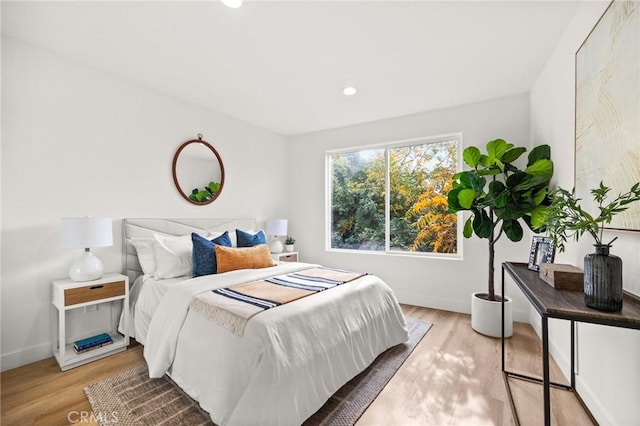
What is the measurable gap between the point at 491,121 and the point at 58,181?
451 cm

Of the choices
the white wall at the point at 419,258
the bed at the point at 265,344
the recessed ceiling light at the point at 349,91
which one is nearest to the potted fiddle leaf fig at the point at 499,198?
the white wall at the point at 419,258

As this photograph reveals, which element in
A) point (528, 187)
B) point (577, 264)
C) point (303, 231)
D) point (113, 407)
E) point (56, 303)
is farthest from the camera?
point (303, 231)

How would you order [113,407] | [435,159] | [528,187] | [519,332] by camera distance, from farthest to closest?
[435,159] → [519,332] → [528,187] → [113,407]

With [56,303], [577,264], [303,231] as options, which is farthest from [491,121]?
[56,303]

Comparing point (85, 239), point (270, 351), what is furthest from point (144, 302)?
point (270, 351)

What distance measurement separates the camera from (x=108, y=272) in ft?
9.11

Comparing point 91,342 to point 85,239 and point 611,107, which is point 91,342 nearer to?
point 85,239

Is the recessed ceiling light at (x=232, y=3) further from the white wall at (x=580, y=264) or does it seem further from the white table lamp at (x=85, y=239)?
the white wall at (x=580, y=264)

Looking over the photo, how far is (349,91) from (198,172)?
2.08 metres

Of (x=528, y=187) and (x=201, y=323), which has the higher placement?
(x=528, y=187)

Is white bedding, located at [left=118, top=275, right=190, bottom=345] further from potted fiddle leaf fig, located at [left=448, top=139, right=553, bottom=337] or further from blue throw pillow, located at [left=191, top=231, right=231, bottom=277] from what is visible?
potted fiddle leaf fig, located at [left=448, top=139, right=553, bottom=337]

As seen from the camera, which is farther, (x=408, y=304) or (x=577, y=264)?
(x=408, y=304)

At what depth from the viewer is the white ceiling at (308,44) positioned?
1.96 metres

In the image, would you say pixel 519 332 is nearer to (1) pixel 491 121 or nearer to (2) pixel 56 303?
(1) pixel 491 121
